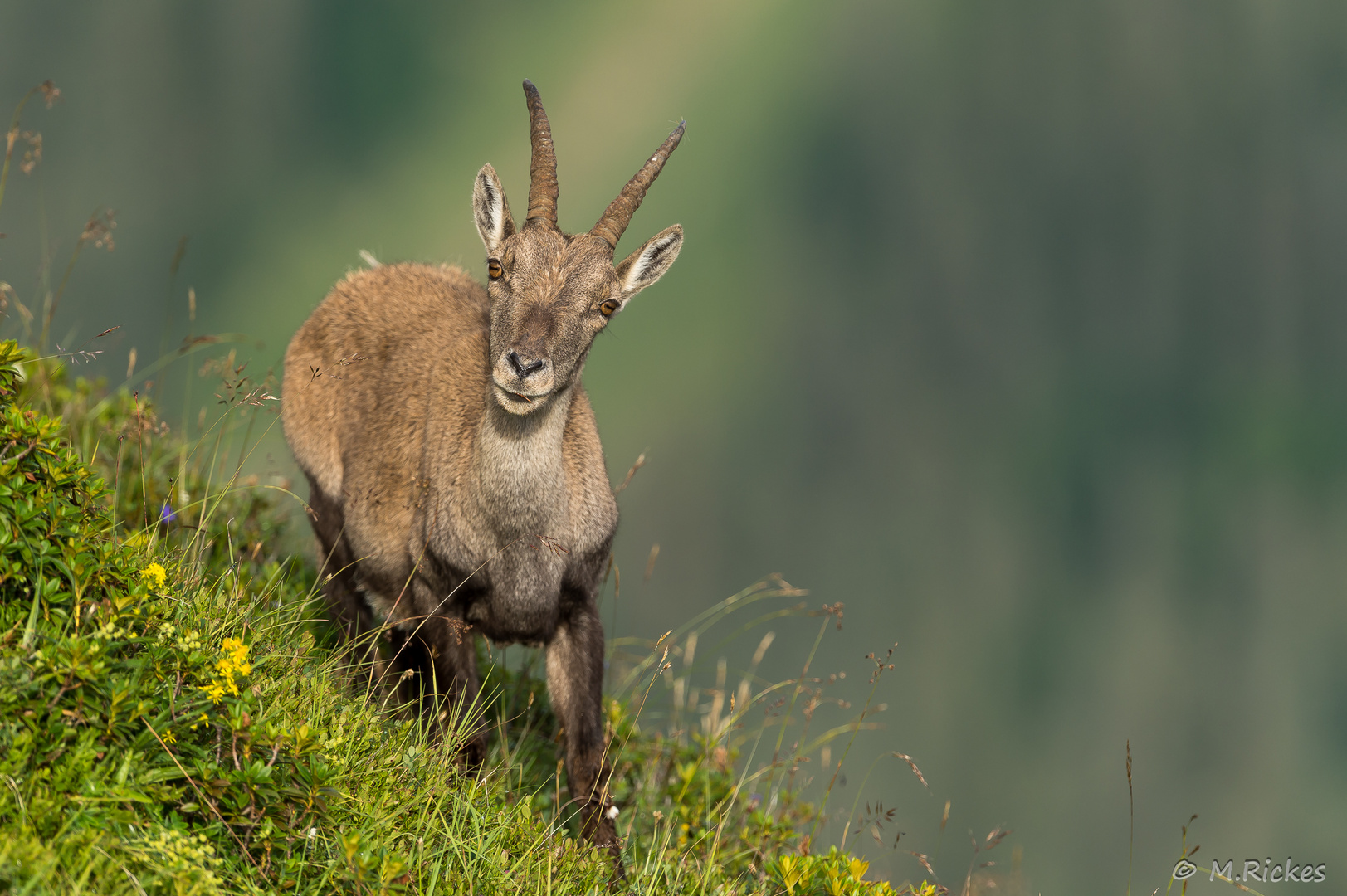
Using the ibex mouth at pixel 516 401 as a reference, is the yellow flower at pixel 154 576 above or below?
below

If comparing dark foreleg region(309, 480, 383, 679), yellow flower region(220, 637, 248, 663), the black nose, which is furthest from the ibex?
yellow flower region(220, 637, 248, 663)

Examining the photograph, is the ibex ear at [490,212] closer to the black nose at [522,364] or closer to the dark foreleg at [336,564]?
the black nose at [522,364]

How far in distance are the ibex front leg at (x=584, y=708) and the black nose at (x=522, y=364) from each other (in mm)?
1423

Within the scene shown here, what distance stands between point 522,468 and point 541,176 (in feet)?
5.38

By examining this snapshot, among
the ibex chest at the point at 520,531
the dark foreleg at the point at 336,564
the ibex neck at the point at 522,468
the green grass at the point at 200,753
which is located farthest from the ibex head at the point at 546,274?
the dark foreleg at the point at 336,564

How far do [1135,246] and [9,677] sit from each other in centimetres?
9593

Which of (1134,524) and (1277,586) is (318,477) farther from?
(1134,524)

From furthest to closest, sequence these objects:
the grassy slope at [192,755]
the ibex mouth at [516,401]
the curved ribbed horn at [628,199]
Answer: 1. the curved ribbed horn at [628,199]
2. the ibex mouth at [516,401]
3. the grassy slope at [192,755]

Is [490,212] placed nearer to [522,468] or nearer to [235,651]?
[522,468]

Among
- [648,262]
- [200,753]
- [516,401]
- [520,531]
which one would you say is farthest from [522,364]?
[200,753]

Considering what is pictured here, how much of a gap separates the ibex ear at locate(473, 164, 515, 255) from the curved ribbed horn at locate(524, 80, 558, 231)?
0.81ft

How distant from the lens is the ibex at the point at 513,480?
4887mm

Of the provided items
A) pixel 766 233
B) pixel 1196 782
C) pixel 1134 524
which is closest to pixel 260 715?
pixel 1196 782

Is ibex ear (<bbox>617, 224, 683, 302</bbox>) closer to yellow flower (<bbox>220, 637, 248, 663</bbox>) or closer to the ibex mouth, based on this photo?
the ibex mouth
